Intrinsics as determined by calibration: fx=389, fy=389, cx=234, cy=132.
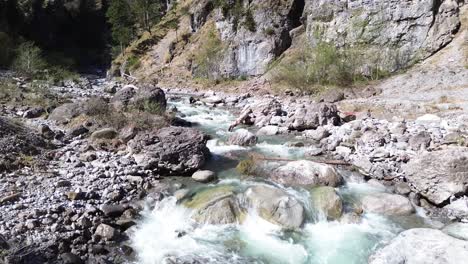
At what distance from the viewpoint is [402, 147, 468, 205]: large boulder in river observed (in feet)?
46.5

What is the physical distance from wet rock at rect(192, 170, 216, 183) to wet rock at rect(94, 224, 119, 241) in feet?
15.6

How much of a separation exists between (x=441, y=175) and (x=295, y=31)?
3604 cm

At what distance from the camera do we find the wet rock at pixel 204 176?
16.1m

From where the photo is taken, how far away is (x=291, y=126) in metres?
24.9

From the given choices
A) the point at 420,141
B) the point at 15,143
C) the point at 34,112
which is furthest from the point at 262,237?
the point at 34,112

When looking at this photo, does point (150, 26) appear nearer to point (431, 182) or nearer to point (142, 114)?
point (142, 114)

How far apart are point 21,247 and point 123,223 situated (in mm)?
3080

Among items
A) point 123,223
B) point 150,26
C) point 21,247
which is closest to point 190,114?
point 123,223

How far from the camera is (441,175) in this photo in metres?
14.4

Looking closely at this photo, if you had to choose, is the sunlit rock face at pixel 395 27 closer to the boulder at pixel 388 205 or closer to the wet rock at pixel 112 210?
the boulder at pixel 388 205

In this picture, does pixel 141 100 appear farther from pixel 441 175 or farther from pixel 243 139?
pixel 441 175

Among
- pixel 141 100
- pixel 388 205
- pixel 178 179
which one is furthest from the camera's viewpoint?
pixel 141 100

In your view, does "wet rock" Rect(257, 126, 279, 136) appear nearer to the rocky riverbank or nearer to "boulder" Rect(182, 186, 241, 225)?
the rocky riverbank

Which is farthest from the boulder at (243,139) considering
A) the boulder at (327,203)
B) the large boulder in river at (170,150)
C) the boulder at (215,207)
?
the boulder at (327,203)
